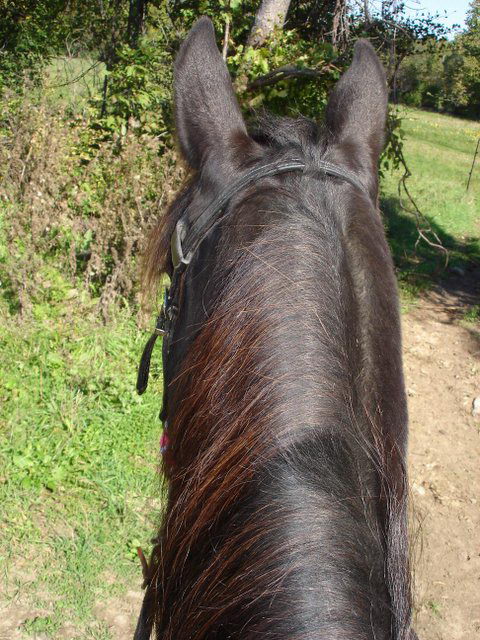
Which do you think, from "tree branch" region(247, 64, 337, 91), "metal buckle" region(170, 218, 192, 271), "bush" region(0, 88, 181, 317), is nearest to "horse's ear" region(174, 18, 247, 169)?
"metal buckle" region(170, 218, 192, 271)

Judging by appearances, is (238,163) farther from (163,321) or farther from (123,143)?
(123,143)

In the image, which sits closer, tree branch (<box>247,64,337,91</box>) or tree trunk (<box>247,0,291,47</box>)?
tree branch (<box>247,64,337,91</box>)

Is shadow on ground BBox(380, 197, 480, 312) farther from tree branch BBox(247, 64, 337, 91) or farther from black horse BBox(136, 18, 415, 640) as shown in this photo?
black horse BBox(136, 18, 415, 640)

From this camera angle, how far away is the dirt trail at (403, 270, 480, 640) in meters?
3.35

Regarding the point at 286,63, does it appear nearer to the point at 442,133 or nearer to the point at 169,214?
the point at 169,214

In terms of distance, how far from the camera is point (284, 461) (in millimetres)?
1006

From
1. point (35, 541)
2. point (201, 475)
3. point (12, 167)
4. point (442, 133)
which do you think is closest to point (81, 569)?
point (35, 541)

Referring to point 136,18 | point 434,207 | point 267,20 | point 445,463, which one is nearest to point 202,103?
point 445,463

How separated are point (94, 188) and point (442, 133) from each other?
20.9 metres

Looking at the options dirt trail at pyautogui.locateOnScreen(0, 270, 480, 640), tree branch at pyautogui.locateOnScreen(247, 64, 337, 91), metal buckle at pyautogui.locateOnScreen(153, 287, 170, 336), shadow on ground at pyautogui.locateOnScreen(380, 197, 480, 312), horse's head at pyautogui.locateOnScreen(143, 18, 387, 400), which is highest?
tree branch at pyautogui.locateOnScreen(247, 64, 337, 91)

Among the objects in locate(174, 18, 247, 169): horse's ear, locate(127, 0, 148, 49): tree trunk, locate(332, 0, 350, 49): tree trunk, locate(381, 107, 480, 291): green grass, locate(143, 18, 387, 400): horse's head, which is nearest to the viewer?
locate(143, 18, 387, 400): horse's head

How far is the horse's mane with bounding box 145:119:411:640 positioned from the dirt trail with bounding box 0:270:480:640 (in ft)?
2.51

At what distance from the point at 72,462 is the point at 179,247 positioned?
2.51 m

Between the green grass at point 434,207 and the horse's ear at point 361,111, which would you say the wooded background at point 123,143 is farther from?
the horse's ear at point 361,111
